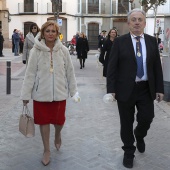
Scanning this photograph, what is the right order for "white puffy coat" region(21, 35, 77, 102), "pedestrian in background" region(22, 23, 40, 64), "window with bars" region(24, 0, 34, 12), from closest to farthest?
"white puffy coat" region(21, 35, 77, 102), "pedestrian in background" region(22, 23, 40, 64), "window with bars" region(24, 0, 34, 12)

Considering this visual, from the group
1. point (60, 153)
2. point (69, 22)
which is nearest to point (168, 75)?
point (60, 153)

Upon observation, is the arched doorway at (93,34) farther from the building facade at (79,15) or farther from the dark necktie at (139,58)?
the dark necktie at (139,58)

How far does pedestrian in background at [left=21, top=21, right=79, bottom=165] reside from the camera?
175 inches

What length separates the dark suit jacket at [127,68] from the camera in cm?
426

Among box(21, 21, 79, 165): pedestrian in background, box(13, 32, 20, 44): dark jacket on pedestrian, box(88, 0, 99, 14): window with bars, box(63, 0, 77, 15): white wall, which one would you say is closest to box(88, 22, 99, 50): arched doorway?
box(88, 0, 99, 14): window with bars

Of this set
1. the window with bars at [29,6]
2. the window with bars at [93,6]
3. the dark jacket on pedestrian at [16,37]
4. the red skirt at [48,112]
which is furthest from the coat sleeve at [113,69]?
the window with bars at [93,6]

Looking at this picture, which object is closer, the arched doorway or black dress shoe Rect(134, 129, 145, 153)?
black dress shoe Rect(134, 129, 145, 153)

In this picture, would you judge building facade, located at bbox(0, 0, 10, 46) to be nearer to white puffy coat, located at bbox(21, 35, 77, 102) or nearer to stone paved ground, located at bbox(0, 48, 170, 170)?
stone paved ground, located at bbox(0, 48, 170, 170)

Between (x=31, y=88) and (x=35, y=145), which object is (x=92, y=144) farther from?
(x=31, y=88)

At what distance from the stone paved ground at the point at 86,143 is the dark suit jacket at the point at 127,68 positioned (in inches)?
36.5

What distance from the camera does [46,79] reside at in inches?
175

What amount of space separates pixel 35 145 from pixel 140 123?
1.68 meters

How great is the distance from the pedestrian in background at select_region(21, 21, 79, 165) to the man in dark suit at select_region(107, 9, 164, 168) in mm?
648

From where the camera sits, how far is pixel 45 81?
14.6ft
